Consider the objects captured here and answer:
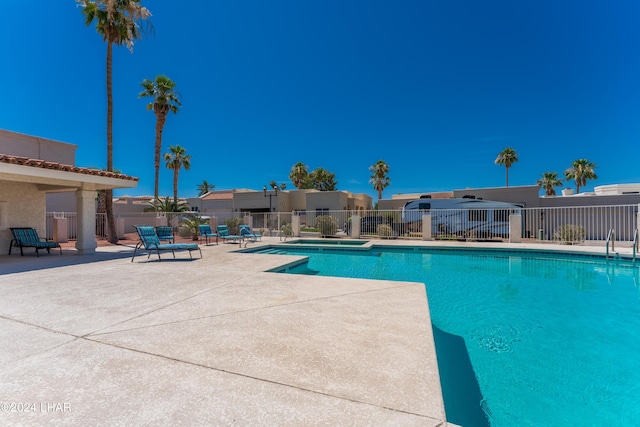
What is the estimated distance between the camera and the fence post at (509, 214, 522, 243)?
15.1 metres

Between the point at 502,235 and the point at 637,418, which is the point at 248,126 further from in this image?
the point at 637,418

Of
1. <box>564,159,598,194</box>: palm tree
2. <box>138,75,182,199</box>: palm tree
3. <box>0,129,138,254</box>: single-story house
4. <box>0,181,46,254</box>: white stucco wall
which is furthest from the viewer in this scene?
<box>564,159,598,194</box>: palm tree

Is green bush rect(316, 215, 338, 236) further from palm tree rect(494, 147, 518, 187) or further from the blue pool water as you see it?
palm tree rect(494, 147, 518, 187)

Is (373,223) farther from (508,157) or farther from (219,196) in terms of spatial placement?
(508,157)

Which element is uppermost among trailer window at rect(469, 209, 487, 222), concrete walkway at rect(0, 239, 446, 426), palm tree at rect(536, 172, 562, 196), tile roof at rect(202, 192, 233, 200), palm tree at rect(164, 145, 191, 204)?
palm tree at rect(164, 145, 191, 204)

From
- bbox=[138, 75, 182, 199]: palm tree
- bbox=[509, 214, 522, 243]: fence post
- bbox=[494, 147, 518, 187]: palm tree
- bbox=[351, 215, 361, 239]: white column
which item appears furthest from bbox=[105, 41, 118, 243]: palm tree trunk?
bbox=[494, 147, 518, 187]: palm tree

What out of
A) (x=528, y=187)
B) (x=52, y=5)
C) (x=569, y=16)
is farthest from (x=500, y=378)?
(x=528, y=187)

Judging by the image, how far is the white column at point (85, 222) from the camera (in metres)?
10.6

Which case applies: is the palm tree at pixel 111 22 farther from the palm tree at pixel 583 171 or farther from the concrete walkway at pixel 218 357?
the palm tree at pixel 583 171

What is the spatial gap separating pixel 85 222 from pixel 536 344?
13763 mm

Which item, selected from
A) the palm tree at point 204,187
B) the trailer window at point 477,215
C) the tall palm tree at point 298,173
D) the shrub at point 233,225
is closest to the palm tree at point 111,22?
the shrub at point 233,225

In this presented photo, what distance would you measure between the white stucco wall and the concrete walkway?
8362mm

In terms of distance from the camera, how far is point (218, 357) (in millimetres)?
2611

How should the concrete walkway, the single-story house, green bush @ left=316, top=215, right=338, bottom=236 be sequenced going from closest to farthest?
the concrete walkway < the single-story house < green bush @ left=316, top=215, right=338, bottom=236
